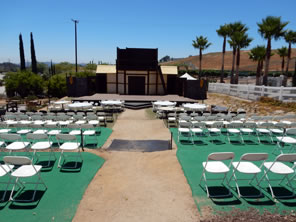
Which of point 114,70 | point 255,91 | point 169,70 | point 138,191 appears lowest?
point 138,191

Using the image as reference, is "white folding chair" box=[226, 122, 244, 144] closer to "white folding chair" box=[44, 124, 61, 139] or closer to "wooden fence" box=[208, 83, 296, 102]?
Result: "white folding chair" box=[44, 124, 61, 139]

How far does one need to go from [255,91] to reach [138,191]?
15.2 metres

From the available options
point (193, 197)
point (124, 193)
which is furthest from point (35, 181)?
point (193, 197)

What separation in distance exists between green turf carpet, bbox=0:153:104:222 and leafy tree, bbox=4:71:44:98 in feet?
78.9

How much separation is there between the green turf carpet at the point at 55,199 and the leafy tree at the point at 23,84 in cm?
2404

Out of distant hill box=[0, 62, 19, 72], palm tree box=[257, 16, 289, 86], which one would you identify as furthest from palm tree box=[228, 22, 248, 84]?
distant hill box=[0, 62, 19, 72]

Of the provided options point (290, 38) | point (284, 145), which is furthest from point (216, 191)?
point (290, 38)

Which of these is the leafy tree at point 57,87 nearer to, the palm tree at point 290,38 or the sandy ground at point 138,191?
the sandy ground at point 138,191

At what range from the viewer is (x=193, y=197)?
14.4 ft

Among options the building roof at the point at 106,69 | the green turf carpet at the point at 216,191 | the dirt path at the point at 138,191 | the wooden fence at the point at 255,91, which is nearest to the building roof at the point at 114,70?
the building roof at the point at 106,69

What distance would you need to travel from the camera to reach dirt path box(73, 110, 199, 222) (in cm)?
383

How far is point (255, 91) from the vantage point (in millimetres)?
16734

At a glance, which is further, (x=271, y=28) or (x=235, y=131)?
(x=271, y=28)

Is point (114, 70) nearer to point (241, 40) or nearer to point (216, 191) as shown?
point (241, 40)
